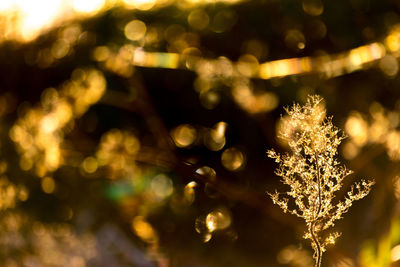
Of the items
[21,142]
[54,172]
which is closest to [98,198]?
[54,172]

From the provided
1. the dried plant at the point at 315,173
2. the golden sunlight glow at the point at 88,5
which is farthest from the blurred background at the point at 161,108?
the dried plant at the point at 315,173

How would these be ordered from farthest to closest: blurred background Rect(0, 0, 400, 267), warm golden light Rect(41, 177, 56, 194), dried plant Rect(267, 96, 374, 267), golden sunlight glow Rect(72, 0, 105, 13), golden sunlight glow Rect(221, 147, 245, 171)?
warm golden light Rect(41, 177, 56, 194) < golden sunlight glow Rect(221, 147, 245, 171) < golden sunlight glow Rect(72, 0, 105, 13) < blurred background Rect(0, 0, 400, 267) < dried plant Rect(267, 96, 374, 267)

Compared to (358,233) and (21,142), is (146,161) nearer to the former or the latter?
(21,142)

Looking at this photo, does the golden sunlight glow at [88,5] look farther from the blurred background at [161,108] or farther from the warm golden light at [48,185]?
the warm golden light at [48,185]

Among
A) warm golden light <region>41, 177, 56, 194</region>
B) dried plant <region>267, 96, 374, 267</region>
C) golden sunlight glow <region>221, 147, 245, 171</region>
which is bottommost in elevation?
dried plant <region>267, 96, 374, 267</region>

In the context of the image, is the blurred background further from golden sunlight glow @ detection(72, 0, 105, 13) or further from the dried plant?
the dried plant

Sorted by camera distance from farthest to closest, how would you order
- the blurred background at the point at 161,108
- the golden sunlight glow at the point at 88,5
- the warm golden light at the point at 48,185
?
the warm golden light at the point at 48,185
the golden sunlight glow at the point at 88,5
the blurred background at the point at 161,108

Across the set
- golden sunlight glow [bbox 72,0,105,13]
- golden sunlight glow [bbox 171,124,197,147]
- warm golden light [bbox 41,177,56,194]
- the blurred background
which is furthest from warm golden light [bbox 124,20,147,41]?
warm golden light [bbox 41,177,56,194]

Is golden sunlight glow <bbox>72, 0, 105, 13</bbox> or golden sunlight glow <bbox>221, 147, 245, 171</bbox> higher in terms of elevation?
golden sunlight glow <bbox>72, 0, 105, 13</bbox>

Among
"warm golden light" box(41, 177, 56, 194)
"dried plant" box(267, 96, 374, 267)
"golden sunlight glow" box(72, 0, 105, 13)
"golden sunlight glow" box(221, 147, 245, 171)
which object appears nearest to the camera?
"dried plant" box(267, 96, 374, 267)
